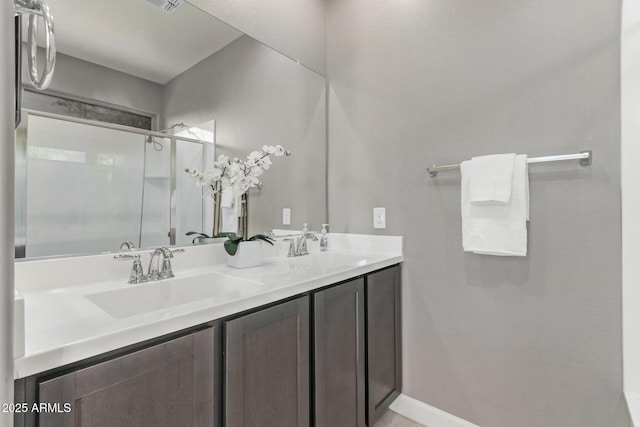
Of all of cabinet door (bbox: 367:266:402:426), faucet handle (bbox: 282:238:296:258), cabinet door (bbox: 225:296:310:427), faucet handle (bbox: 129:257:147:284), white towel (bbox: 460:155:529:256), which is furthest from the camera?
faucet handle (bbox: 282:238:296:258)

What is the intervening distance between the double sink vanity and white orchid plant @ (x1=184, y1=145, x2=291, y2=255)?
0.13 meters

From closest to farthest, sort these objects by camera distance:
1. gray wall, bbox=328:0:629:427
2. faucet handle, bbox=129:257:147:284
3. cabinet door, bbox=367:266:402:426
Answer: faucet handle, bbox=129:257:147:284
gray wall, bbox=328:0:629:427
cabinet door, bbox=367:266:402:426

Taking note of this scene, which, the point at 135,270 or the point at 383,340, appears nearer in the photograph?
the point at 135,270

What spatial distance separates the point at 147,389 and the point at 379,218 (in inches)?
56.8

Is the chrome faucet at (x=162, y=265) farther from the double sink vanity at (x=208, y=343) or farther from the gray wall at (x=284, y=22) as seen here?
the gray wall at (x=284, y=22)

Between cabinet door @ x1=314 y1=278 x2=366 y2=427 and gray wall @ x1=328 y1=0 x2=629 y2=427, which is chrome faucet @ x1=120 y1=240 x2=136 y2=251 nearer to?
cabinet door @ x1=314 y1=278 x2=366 y2=427

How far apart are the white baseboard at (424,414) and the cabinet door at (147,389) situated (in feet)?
4.18

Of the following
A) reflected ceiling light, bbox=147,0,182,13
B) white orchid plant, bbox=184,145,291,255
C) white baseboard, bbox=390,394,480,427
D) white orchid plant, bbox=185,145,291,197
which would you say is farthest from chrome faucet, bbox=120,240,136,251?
white baseboard, bbox=390,394,480,427

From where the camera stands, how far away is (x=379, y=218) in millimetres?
1902

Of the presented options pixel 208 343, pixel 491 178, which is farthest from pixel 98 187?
pixel 491 178

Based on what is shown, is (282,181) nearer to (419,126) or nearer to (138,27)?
(419,126)

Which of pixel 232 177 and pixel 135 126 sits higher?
pixel 135 126

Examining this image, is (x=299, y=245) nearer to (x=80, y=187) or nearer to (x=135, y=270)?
(x=135, y=270)

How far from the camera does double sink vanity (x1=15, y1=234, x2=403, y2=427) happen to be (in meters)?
0.65
